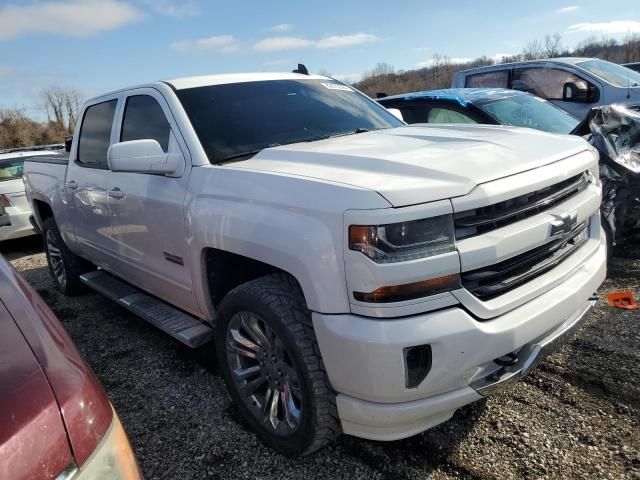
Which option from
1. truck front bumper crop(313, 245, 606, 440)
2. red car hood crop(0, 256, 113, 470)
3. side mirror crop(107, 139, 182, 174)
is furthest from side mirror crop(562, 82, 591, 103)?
red car hood crop(0, 256, 113, 470)

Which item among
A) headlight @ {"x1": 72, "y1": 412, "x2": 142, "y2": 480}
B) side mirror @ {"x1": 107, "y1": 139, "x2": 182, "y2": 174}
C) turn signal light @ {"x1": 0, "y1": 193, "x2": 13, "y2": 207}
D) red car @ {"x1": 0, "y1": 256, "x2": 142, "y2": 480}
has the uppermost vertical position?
side mirror @ {"x1": 107, "y1": 139, "x2": 182, "y2": 174}

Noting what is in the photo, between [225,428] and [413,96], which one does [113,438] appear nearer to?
[225,428]

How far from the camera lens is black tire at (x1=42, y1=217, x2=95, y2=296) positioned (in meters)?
5.18

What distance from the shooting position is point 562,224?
90.8 inches

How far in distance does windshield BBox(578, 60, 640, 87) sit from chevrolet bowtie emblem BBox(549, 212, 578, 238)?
614cm

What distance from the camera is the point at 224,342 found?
2705mm

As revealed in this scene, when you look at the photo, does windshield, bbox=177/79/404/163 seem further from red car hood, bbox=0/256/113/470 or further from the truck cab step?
red car hood, bbox=0/256/113/470

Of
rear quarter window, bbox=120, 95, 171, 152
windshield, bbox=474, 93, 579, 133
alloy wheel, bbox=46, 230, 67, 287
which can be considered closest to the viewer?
rear quarter window, bbox=120, 95, 171, 152

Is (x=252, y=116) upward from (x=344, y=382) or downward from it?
upward

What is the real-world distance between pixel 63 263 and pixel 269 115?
10.4 feet

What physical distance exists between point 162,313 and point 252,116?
4.62 ft

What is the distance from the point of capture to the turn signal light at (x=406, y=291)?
1923 millimetres

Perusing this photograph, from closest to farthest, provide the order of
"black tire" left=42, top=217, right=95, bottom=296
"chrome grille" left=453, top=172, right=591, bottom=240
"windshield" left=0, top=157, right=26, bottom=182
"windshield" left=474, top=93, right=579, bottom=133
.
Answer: "chrome grille" left=453, top=172, right=591, bottom=240, "black tire" left=42, top=217, right=95, bottom=296, "windshield" left=474, top=93, right=579, bottom=133, "windshield" left=0, top=157, right=26, bottom=182

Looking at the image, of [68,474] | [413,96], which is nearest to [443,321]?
[68,474]
